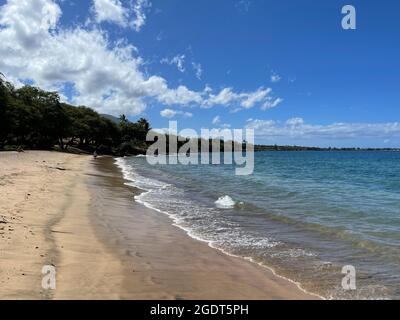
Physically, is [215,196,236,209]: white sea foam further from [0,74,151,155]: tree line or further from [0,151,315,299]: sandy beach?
[0,74,151,155]: tree line

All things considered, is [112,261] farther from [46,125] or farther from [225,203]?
[46,125]

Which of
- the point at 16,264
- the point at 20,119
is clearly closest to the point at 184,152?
the point at 20,119

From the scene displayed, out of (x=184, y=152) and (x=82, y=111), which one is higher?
(x=82, y=111)

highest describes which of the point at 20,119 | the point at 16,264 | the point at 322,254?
the point at 20,119

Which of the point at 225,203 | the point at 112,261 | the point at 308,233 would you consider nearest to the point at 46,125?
the point at 225,203

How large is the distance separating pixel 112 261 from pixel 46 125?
241ft

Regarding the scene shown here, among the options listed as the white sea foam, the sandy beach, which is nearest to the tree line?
the white sea foam

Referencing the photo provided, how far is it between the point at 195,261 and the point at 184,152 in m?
164

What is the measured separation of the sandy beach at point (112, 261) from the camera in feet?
22.6

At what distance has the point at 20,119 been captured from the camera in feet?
223

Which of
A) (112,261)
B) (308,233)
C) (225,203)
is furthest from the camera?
(225,203)

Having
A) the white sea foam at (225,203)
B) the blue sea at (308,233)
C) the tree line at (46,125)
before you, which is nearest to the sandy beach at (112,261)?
the blue sea at (308,233)

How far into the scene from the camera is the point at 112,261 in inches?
344
